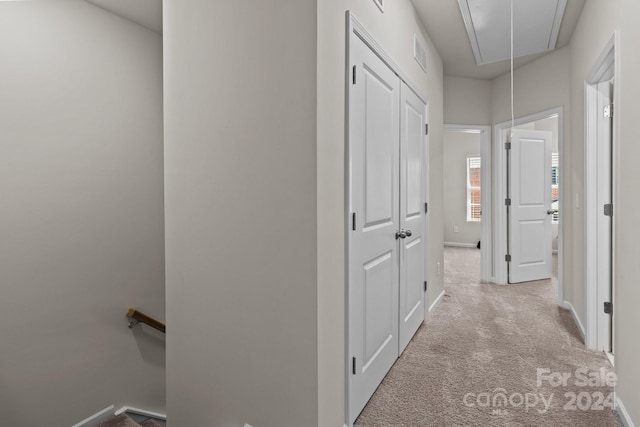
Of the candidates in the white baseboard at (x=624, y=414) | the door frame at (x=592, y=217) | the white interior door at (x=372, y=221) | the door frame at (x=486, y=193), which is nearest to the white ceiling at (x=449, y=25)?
the door frame at (x=486, y=193)

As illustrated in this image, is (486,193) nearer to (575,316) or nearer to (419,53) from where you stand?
(575,316)

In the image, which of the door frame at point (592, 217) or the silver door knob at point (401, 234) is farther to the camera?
the door frame at point (592, 217)

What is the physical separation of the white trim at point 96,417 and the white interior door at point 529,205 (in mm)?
4546

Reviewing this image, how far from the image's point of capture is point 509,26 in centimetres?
328

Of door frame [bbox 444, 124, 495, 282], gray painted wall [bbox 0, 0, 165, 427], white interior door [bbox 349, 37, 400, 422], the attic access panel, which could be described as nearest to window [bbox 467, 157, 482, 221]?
door frame [bbox 444, 124, 495, 282]

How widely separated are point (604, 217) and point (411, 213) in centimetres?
141

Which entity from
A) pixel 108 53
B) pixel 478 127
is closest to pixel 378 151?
pixel 108 53

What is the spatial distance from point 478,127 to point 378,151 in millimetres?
3208

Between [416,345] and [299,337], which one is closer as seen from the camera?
[299,337]

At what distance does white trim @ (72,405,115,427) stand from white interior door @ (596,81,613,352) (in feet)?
12.1

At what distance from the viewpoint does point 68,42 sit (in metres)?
2.52

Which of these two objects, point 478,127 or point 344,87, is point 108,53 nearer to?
point 344,87

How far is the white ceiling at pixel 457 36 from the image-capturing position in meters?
3.05

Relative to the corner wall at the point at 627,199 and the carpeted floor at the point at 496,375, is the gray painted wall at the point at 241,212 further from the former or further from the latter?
the corner wall at the point at 627,199
